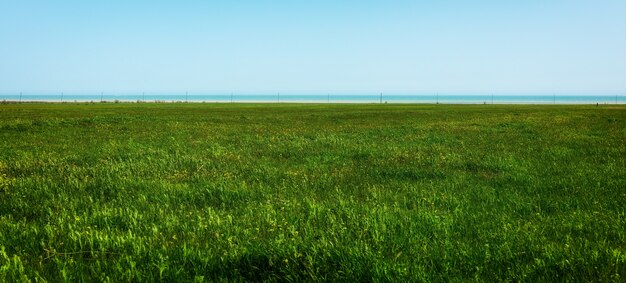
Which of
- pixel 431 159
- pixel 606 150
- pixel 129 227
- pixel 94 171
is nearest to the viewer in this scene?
pixel 129 227

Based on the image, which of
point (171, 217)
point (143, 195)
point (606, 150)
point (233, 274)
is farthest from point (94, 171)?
point (606, 150)

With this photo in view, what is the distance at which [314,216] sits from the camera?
6.26 metres

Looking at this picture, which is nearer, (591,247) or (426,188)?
(591,247)

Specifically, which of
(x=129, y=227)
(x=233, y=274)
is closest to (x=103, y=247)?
(x=129, y=227)

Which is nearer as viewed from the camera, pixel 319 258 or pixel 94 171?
pixel 319 258

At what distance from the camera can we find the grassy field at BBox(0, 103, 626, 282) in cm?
443

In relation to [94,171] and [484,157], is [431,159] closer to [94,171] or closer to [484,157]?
[484,157]

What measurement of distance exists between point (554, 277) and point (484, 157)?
26.7 ft

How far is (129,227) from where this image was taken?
589cm

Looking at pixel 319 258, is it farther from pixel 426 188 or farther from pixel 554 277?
pixel 426 188

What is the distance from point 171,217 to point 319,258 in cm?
267

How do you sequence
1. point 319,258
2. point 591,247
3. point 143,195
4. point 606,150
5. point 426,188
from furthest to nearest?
point 606,150
point 426,188
point 143,195
point 591,247
point 319,258

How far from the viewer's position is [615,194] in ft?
24.9

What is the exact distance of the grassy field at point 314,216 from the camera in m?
4.43
